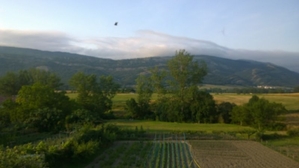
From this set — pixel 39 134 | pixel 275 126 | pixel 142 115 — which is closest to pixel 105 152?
pixel 39 134

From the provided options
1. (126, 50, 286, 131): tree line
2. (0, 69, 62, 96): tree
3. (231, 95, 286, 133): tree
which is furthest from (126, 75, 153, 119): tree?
(231, 95, 286, 133): tree

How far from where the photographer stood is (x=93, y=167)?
18047 millimetres

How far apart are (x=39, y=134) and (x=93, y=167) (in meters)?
14.8

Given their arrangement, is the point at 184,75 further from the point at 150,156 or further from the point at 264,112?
the point at 150,156

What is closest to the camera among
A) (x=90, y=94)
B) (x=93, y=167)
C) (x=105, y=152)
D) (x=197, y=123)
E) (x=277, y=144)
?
(x=93, y=167)

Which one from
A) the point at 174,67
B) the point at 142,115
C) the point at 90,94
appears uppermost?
the point at 174,67

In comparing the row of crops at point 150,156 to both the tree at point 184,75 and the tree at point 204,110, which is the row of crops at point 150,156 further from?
the tree at point 184,75

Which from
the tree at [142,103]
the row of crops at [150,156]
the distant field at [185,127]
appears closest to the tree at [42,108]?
the row of crops at [150,156]

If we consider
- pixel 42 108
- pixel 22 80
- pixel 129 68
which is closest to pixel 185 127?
pixel 42 108

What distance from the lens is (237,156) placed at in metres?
22.5

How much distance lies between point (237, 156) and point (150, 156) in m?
6.65

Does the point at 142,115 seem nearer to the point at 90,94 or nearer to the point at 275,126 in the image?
the point at 90,94

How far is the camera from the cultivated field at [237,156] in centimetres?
1991

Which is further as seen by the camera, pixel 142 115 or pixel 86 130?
pixel 142 115
